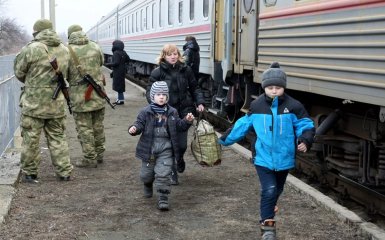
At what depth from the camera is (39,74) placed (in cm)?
654

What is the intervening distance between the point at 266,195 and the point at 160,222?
45.6 inches

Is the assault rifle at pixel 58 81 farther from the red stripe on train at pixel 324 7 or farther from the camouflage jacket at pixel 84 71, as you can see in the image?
the red stripe on train at pixel 324 7

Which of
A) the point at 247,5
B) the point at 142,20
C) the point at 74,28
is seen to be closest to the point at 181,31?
the point at 247,5

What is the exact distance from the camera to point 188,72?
21.6 feet

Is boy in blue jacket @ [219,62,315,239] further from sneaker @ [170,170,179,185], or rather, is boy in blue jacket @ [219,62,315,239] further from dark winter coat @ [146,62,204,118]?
sneaker @ [170,170,179,185]

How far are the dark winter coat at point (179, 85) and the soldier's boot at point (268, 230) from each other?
7.02 ft

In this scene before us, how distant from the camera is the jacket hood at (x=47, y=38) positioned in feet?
21.7

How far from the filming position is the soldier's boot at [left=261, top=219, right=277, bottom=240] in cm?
474

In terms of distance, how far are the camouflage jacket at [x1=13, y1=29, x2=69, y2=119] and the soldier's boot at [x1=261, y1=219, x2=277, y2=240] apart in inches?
118

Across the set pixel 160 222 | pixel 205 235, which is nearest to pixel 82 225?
pixel 160 222

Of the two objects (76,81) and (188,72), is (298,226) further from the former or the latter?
(76,81)

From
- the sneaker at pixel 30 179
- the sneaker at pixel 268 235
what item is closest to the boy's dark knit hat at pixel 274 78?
the sneaker at pixel 268 235

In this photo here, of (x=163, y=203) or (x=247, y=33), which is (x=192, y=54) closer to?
(x=247, y=33)

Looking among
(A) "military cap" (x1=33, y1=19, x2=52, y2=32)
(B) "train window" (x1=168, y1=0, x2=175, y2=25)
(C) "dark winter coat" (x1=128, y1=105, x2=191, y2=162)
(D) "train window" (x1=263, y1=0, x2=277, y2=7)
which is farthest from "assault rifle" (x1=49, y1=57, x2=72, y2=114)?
(B) "train window" (x1=168, y1=0, x2=175, y2=25)
